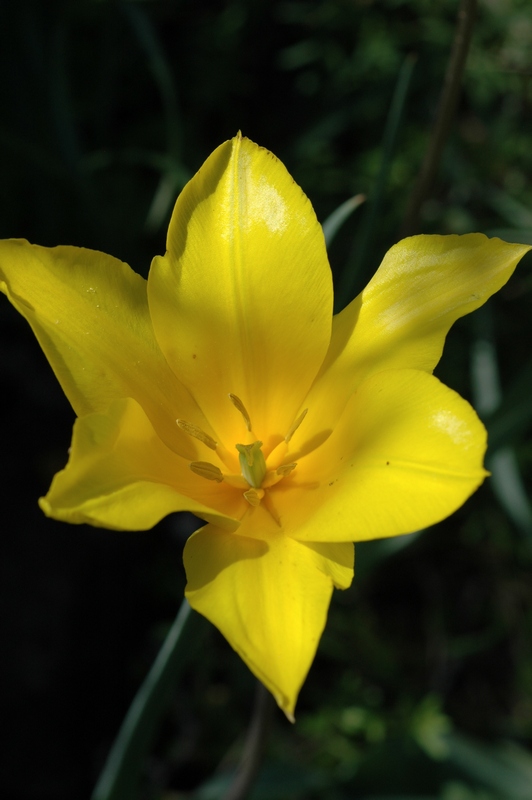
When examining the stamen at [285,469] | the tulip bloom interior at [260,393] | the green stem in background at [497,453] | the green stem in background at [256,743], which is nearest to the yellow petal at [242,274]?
the tulip bloom interior at [260,393]

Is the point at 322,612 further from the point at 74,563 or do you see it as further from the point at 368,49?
the point at 368,49

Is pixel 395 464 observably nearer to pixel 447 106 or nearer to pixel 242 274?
pixel 242 274

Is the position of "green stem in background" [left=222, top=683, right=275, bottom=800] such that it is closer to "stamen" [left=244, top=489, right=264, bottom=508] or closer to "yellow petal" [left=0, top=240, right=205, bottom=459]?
"stamen" [left=244, top=489, right=264, bottom=508]

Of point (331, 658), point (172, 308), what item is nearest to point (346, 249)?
point (331, 658)

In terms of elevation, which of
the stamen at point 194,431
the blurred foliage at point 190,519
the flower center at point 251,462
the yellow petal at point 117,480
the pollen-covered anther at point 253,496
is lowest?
the blurred foliage at point 190,519

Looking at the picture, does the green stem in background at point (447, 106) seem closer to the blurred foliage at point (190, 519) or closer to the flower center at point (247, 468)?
the flower center at point (247, 468)

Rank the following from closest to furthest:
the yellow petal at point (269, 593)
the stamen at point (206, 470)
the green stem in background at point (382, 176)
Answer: the yellow petal at point (269, 593) < the stamen at point (206, 470) < the green stem in background at point (382, 176)
